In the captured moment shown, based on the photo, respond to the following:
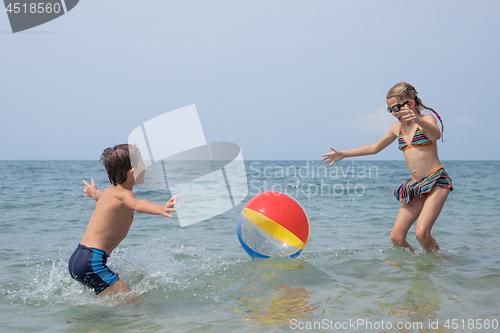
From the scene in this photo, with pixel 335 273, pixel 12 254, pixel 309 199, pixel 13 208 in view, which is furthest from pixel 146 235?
pixel 309 199

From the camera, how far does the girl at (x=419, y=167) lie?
435 cm

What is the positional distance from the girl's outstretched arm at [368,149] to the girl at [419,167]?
0.28 ft

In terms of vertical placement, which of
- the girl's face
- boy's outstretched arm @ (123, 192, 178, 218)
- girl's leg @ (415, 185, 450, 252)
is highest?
the girl's face

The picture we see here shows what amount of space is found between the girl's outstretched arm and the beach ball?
0.96 m

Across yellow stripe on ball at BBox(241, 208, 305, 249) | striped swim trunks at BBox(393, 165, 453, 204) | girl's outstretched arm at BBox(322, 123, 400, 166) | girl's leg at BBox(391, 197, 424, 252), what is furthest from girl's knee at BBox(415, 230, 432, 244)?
yellow stripe on ball at BBox(241, 208, 305, 249)

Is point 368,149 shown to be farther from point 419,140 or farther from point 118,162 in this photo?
point 118,162

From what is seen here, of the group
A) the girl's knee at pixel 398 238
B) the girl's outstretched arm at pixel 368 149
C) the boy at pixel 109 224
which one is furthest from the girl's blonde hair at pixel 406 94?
the boy at pixel 109 224

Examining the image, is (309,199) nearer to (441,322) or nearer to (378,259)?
(378,259)

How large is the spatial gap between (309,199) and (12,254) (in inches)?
332

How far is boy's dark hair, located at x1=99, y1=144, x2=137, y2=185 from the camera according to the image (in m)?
3.72

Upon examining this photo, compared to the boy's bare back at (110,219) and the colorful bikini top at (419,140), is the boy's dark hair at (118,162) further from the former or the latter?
the colorful bikini top at (419,140)

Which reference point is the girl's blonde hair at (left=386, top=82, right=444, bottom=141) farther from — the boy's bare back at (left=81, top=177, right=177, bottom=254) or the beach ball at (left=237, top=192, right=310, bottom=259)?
the boy's bare back at (left=81, top=177, right=177, bottom=254)

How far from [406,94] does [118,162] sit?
3278mm

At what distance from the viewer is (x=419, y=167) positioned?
4.50 metres
